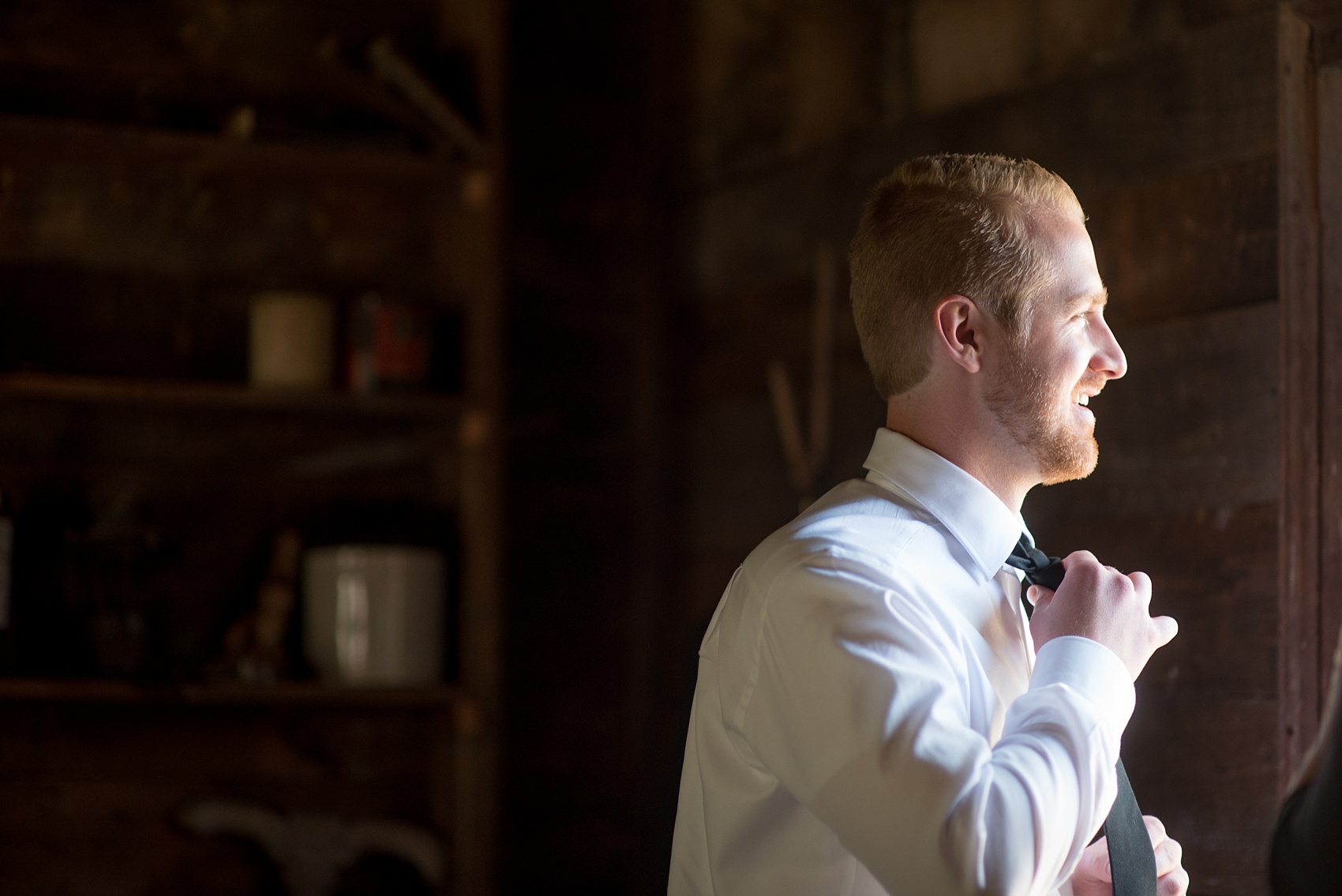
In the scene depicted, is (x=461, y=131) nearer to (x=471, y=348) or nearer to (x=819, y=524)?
(x=471, y=348)

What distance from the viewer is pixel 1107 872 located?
1.30m

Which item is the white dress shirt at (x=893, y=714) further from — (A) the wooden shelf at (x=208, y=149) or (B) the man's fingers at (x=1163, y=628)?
(A) the wooden shelf at (x=208, y=149)

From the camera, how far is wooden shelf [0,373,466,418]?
240 centimetres

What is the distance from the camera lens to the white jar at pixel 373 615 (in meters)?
2.48

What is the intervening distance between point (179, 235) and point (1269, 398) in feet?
6.81

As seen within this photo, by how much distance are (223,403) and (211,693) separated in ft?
1.81

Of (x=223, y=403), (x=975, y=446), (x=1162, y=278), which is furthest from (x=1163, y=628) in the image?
(x=223, y=403)

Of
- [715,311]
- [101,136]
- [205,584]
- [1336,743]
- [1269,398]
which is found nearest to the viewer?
[1336,743]

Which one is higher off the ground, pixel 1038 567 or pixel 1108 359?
pixel 1108 359

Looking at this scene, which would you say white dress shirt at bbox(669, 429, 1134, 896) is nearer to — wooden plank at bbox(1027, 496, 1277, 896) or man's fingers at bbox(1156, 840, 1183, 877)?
man's fingers at bbox(1156, 840, 1183, 877)

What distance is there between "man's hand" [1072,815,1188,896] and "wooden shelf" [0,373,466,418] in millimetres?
1568

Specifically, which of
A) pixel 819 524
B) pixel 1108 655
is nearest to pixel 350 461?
pixel 819 524

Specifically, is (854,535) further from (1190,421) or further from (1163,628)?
(1190,421)

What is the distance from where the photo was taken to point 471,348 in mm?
2602
